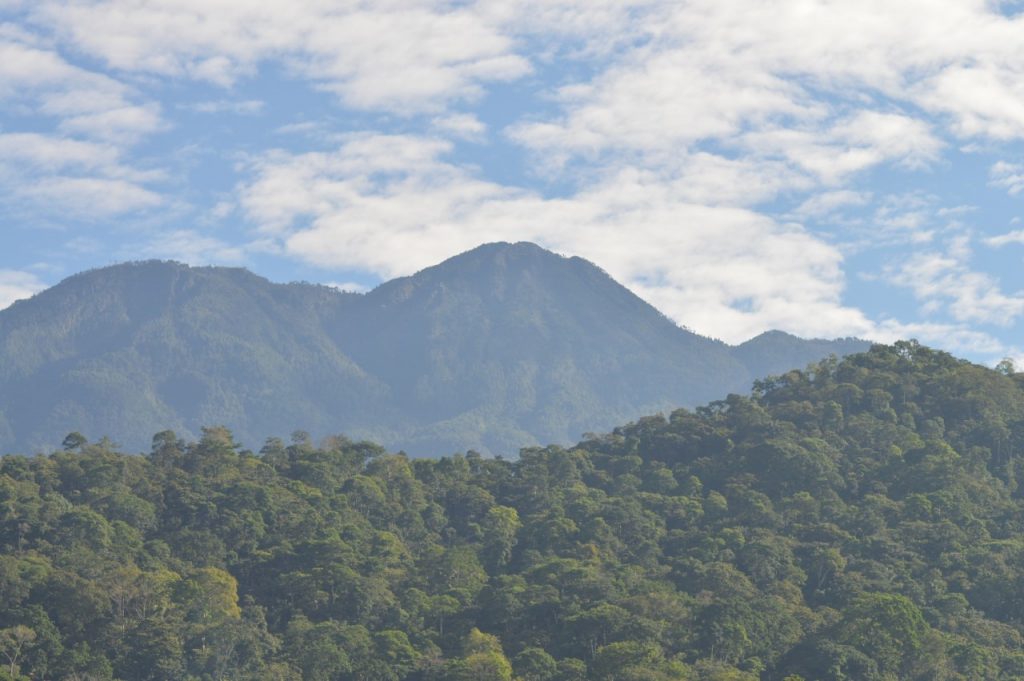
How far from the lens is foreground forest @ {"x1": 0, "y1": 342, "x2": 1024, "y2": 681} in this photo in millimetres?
62281

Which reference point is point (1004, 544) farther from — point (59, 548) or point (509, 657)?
point (59, 548)

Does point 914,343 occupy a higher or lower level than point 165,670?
higher

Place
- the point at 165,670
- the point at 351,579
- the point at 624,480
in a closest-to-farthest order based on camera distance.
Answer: the point at 165,670
the point at 351,579
the point at 624,480

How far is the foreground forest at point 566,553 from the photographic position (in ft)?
204

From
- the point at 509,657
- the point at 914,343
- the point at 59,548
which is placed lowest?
the point at 509,657

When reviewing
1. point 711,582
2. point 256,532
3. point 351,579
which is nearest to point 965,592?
point 711,582

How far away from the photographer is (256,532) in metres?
75.6

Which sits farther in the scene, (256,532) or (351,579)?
(256,532)

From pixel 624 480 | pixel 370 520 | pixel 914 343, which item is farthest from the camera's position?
pixel 914 343

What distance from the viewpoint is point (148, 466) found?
86188 millimetres

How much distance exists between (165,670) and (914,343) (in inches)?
2368

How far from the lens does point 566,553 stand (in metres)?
76.2

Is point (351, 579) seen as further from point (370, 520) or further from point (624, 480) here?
point (624, 480)

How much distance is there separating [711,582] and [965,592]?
11430 millimetres
